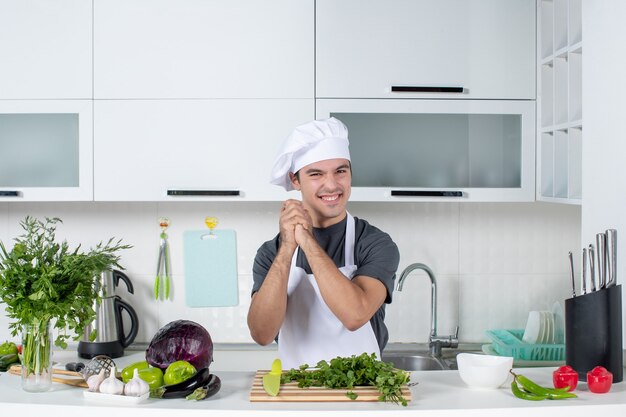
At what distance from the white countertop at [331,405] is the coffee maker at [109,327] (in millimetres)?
1124

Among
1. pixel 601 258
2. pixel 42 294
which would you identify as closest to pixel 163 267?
pixel 42 294

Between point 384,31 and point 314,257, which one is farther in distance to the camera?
point 384,31

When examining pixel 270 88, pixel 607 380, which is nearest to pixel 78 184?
pixel 270 88

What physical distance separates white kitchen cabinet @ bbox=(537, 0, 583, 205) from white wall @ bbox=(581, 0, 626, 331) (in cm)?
19

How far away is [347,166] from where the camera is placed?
2381 millimetres

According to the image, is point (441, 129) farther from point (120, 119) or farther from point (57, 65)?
point (57, 65)

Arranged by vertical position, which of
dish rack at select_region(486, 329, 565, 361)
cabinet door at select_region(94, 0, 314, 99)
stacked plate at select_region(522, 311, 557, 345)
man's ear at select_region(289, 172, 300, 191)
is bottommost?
dish rack at select_region(486, 329, 565, 361)

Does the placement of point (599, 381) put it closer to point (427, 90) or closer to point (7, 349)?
point (427, 90)

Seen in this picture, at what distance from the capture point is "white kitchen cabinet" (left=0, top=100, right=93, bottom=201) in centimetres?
297

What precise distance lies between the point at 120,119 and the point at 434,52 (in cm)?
121

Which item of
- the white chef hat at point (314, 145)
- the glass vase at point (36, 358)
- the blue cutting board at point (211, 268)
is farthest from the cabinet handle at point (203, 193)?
the glass vase at point (36, 358)

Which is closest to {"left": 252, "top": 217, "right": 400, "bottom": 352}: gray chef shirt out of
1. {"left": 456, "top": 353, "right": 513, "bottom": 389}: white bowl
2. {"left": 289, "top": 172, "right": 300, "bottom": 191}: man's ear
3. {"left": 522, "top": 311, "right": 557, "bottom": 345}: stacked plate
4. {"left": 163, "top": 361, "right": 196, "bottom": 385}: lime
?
{"left": 289, "top": 172, "right": 300, "bottom": 191}: man's ear

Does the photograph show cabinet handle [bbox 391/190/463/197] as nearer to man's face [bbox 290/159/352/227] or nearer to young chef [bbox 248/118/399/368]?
young chef [bbox 248/118/399/368]

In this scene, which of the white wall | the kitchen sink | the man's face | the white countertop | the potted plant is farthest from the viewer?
the kitchen sink
